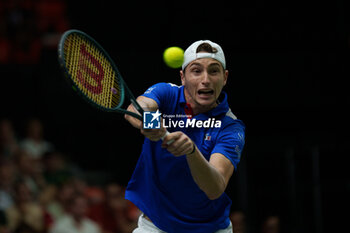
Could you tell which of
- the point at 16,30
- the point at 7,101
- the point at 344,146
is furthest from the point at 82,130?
the point at 344,146

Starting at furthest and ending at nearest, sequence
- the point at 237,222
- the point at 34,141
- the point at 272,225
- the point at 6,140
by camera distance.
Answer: the point at 34,141 → the point at 6,140 → the point at 272,225 → the point at 237,222

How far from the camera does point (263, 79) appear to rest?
9.95m

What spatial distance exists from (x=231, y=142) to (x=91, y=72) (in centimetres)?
107

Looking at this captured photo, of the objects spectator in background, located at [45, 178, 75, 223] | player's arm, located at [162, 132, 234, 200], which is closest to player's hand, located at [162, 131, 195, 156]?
player's arm, located at [162, 132, 234, 200]

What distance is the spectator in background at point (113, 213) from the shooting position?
9.12 metres

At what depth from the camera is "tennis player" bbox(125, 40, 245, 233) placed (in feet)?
14.0

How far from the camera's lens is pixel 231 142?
4.14 m

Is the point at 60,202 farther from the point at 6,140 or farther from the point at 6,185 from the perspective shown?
the point at 6,140

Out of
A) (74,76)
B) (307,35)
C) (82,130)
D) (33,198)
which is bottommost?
(33,198)

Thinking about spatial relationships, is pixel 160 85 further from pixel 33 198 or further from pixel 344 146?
pixel 344 146

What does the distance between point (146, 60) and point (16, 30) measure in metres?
2.88

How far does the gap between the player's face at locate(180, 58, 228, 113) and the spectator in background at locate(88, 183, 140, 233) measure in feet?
16.4

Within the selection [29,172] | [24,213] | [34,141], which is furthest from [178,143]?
[34,141]

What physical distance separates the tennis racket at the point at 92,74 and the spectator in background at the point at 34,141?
5.83 meters
